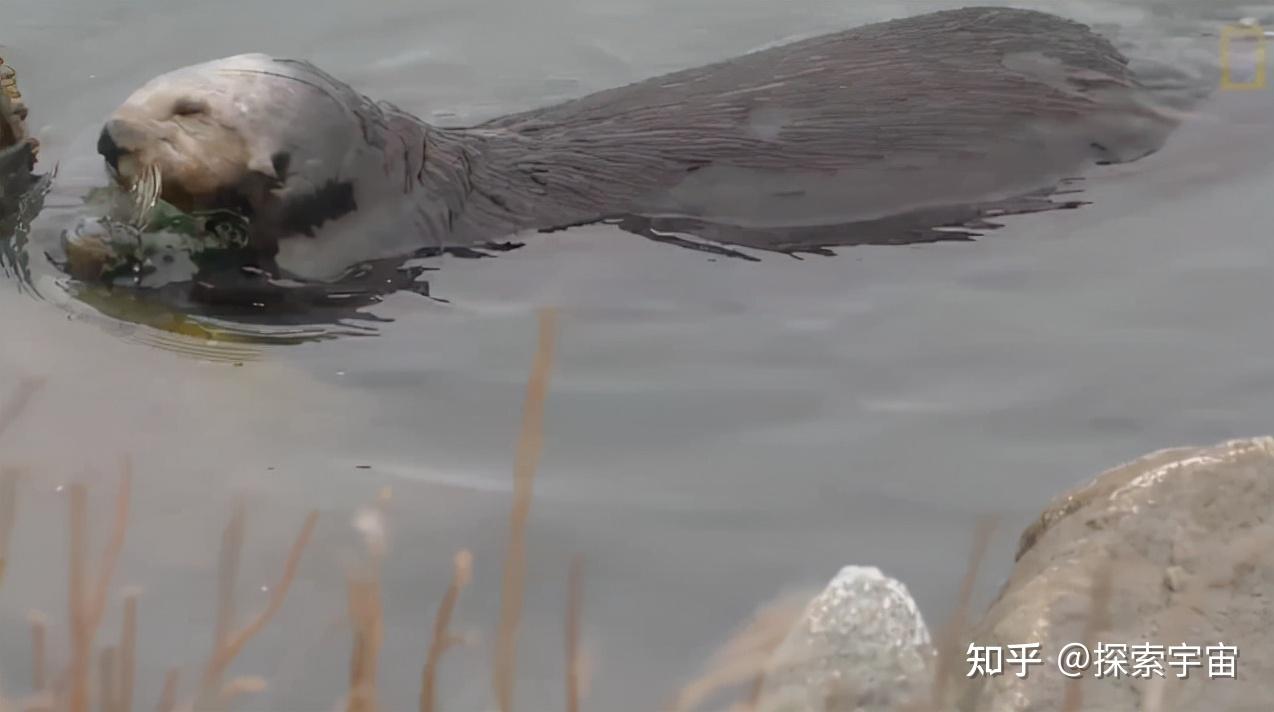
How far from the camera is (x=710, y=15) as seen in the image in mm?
7555

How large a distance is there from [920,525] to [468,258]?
199 cm

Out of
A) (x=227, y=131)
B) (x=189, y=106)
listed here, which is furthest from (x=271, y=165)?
(x=189, y=106)

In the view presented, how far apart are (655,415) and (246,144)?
1.60 metres

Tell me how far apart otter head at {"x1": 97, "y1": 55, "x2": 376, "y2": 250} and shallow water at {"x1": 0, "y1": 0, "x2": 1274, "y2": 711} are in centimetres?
41

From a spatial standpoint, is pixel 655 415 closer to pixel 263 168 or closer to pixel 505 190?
pixel 505 190

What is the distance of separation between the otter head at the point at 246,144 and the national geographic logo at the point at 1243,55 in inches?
131

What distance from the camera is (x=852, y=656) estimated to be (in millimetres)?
2506

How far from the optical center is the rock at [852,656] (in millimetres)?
2455

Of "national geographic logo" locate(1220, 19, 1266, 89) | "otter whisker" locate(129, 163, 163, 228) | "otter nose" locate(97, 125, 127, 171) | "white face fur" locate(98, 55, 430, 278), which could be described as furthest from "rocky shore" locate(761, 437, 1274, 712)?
"national geographic logo" locate(1220, 19, 1266, 89)

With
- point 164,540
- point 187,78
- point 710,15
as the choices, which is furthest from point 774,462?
point 710,15

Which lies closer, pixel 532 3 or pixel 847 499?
pixel 847 499

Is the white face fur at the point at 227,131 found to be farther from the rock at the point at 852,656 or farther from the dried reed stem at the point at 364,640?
the dried reed stem at the point at 364,640

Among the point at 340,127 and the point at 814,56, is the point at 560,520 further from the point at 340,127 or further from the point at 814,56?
the point at 814,56

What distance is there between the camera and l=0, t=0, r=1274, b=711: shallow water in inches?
133
